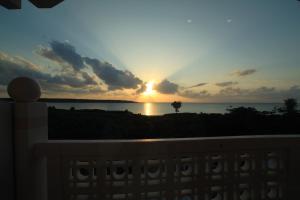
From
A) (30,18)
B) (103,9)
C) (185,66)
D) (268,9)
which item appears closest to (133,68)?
(185,66)

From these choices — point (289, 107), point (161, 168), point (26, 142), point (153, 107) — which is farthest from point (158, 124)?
point (26, 142)

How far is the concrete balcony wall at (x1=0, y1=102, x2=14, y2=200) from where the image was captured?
1.63 metres

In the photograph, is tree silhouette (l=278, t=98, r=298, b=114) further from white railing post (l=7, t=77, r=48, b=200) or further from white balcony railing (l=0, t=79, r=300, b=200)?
white railing post (l=7, t=77, r=48, b=200)

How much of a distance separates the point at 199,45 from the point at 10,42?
6.49m

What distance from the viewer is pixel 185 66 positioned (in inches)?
435

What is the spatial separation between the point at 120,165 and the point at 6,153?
77 cm

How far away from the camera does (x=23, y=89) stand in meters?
1.74

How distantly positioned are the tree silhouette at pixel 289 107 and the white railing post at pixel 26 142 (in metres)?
8.51

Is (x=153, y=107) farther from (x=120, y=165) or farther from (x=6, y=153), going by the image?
(x=6, y=153)

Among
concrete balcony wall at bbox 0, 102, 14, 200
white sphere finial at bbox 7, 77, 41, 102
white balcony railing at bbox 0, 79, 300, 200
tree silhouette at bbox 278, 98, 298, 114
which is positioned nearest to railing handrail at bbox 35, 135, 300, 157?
white balcony railing at bbox 0, 79, 300, 200

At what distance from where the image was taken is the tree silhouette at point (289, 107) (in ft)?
27.8

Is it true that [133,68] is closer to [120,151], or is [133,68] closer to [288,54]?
[288,54]

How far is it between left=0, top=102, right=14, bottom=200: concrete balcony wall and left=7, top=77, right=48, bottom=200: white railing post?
31mm

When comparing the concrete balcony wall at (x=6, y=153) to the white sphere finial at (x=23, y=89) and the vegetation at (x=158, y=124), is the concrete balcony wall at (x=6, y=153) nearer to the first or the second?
the white sphere finial at (x=23, y=89)
